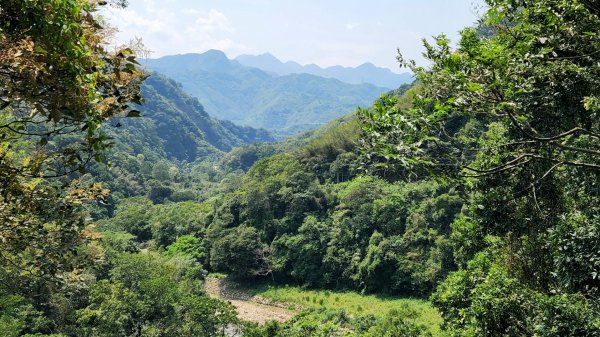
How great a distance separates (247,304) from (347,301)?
7382mm

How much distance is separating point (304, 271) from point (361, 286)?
4591 mm

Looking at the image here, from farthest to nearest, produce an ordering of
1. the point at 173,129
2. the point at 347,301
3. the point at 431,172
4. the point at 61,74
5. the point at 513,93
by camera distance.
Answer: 1. the point at 173,129
2. the point at 347,301
3. the point at 513,93
4. the point at 431,172
5. the point at 61,74

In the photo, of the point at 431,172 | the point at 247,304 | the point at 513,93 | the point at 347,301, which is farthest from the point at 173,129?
the point at 431,172

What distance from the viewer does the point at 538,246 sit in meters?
8.28

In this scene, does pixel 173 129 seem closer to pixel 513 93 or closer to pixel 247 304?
pixel 247 304

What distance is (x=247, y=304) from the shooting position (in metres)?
29.9

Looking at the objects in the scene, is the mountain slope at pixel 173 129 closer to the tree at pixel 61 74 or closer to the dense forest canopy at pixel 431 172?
the dense forest canopy at pixel 431 172

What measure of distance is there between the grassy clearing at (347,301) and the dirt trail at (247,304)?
0.86m

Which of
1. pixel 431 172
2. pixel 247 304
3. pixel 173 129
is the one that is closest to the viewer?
pixel 431 172

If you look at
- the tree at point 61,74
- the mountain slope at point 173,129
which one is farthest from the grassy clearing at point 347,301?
→ the mountain slope at point 173,129

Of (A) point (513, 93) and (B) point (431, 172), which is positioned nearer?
(B) point (431, 172)

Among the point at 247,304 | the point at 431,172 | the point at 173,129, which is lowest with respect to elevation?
the point at 247,304

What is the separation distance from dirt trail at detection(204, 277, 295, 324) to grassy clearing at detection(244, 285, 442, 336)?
2.81ft

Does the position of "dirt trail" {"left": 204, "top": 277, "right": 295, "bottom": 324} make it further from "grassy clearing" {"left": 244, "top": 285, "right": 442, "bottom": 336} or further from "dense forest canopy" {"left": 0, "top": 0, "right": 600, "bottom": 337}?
"dense forest canopy" {"left": 0, "top": 0, "right": 600, "bottom": 337}
